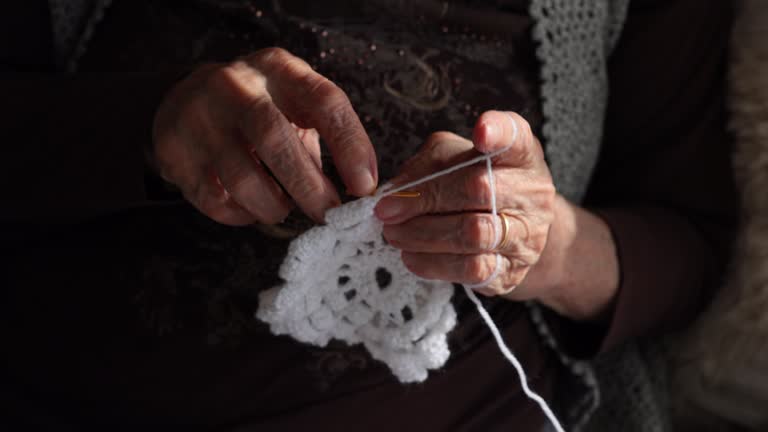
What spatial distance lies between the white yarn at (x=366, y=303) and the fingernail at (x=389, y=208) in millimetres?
31

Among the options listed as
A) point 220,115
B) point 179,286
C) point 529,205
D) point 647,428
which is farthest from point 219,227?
point 647,428

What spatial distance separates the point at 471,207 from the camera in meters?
0.63

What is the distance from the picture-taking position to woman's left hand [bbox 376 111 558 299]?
2.03ft

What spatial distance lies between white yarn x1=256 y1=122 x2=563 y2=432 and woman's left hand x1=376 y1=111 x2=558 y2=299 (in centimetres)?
3

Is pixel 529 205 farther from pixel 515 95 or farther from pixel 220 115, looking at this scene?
pixel 220 115

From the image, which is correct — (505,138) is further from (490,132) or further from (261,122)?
(261,122)

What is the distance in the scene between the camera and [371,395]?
780 millimetres

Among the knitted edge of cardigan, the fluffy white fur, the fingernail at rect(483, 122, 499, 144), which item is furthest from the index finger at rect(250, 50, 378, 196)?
the fluffy white fur

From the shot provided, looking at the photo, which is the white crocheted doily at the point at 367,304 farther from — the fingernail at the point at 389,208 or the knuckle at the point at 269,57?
the knuckle at the point at 269,57

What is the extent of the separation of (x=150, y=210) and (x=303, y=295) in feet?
0.78

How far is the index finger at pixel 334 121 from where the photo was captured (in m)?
0.60

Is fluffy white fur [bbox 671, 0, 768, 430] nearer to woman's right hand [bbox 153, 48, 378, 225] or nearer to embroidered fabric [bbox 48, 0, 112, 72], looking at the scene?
woman's right hand [bbox 153, 48, 378, 225]

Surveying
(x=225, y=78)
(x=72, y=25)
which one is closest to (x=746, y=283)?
(x=225, y=78)

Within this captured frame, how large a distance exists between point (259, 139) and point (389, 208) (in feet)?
0.44
